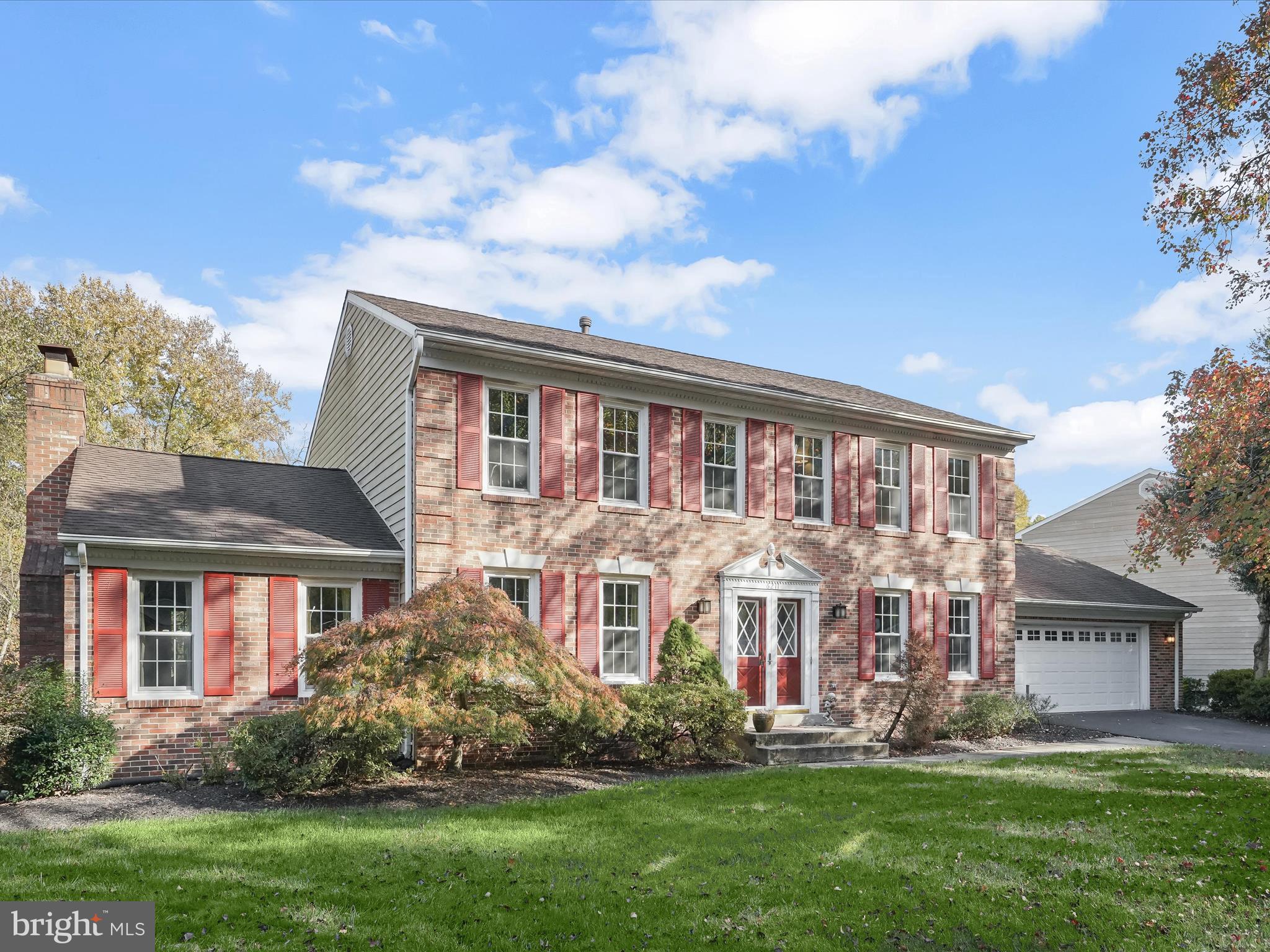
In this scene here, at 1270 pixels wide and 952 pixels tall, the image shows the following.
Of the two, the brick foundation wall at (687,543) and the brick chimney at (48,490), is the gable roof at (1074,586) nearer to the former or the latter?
the brick foundation wall at (687,543)

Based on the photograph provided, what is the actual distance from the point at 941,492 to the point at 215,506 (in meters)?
13.6

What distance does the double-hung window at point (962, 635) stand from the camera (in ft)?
58.9

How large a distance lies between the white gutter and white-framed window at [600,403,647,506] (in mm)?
3579

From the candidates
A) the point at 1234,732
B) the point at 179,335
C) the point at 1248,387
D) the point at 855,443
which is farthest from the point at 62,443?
the point at 1234,732

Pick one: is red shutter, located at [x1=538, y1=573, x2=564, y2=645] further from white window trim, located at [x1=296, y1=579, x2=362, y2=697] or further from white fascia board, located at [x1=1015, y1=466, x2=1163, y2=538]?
white fascia board, located at [x1=1015, y1=466, x2=1163, y2=538]

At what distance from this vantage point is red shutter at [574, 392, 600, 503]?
14.0m

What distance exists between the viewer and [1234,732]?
18594mm

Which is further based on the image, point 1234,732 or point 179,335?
point 179,335

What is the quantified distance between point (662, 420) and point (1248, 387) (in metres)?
8.88

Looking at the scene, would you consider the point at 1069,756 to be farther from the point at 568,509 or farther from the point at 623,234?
the point at 623,234

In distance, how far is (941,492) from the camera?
59.0 ft

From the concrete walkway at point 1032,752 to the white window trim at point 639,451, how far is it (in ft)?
16.3

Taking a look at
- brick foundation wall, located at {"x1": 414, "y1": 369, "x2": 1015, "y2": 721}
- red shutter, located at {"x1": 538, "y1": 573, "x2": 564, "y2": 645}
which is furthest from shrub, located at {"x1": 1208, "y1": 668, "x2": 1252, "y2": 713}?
red shutter, located at {"x1": 538, "y1": 573, "x2": 564, "y2": 645}

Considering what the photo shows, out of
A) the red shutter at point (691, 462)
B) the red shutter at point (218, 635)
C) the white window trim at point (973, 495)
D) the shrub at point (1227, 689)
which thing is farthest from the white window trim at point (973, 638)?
the red shutter at point (218, 635)
